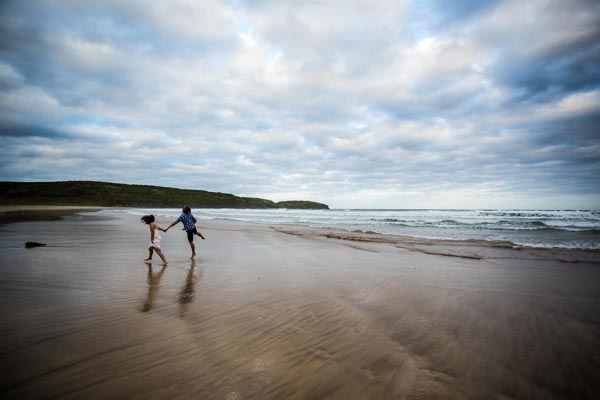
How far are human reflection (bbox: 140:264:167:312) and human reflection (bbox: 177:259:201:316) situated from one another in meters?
0.49

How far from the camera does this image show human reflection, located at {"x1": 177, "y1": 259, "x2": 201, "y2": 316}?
4.79 m

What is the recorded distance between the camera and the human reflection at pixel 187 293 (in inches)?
189

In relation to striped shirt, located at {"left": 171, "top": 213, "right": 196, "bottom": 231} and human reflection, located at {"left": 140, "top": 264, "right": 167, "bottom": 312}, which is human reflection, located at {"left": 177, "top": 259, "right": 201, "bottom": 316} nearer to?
human reflection, located at {"left": 140, "top": 264, "right": 167, "bottom": 312}

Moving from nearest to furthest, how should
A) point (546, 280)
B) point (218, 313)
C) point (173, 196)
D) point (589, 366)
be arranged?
point (589, 366)
point (218, 313)
point (546, 280)
point (173, 196)

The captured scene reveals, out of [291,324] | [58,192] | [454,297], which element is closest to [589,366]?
[454,297]

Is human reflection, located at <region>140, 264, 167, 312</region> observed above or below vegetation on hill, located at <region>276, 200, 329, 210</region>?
below

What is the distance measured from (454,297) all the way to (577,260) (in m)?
7.88

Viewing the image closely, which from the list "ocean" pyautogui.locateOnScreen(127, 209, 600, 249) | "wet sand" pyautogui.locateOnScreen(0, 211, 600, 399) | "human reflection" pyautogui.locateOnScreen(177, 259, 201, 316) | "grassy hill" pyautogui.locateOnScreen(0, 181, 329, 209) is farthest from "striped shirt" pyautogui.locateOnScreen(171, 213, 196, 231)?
"grassy hill" pyautogui.locateOnScreen(0, 181, 329, 209)

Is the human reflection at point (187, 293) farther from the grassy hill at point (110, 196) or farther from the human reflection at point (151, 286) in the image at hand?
the grassy hill at point (110, 196)

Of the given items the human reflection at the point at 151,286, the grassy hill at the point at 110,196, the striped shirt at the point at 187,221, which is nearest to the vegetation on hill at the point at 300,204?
the grassy hill at the point at 110,196

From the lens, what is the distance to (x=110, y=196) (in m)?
91.6

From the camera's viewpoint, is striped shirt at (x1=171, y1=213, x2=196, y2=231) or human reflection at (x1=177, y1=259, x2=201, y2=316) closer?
human reflection at (x1=177, y1=259, x2=201, y2=316)

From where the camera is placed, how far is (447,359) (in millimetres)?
3242

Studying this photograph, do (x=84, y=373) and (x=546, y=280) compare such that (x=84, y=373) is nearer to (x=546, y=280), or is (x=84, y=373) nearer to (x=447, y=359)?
(x=447, y=359)
